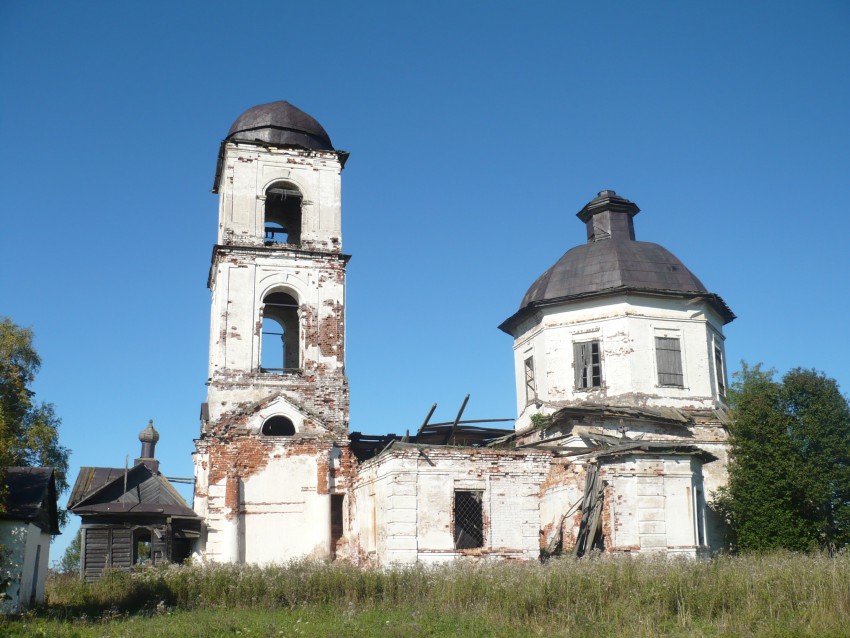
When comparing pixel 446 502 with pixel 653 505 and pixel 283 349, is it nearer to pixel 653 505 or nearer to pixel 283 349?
pixel 653 505

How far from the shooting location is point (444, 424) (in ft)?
77.4

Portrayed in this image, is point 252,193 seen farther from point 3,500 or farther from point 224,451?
point 3,500

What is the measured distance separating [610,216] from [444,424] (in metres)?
8.67

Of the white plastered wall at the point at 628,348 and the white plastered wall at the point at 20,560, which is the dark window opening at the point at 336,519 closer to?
the white plastered wall at the point at 628,348

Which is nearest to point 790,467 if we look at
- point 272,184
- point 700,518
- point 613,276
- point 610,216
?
point 700,518

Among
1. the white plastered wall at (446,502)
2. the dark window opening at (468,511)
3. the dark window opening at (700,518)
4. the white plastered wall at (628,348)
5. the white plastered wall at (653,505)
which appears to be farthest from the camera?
the white plastered wall at (628,348)

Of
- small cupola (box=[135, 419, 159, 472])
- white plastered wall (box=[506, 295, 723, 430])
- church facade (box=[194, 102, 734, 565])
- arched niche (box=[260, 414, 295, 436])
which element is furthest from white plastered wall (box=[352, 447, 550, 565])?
small cupola (box=[135, 419, 159, 472])

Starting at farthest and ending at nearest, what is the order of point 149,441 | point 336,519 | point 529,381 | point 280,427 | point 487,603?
1. point 149,441
2. point 529,381
3. point 280,427
4. point 336,519
5. point 487,603

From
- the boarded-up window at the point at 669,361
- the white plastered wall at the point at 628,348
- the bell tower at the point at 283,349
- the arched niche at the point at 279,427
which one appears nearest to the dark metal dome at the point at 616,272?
the white plastered wall at the point at 628,348

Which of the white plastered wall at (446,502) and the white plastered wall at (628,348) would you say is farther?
the white plastered wall at (628,348)

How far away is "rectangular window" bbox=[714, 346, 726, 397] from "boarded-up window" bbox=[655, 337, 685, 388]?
4.22 ft

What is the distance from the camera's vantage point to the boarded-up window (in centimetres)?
2364

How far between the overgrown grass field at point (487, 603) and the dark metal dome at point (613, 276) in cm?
1037

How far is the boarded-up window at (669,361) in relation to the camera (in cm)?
2364
